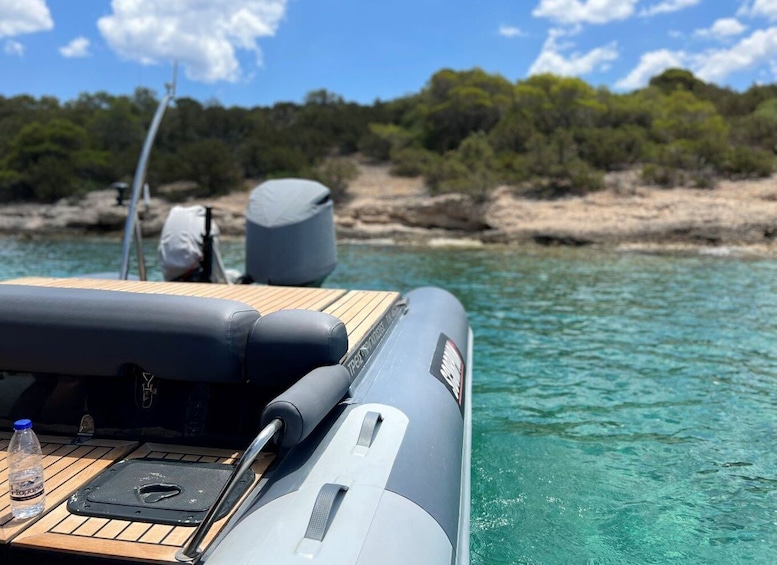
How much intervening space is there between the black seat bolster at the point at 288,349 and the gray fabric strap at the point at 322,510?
0.57m

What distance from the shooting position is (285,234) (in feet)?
17.3

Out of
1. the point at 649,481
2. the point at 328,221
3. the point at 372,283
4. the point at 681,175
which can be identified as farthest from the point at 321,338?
the point at 681,175

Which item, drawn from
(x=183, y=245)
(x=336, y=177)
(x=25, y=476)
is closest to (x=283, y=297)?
(x=183, y=245)

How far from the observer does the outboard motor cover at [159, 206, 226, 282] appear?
491 centimetres

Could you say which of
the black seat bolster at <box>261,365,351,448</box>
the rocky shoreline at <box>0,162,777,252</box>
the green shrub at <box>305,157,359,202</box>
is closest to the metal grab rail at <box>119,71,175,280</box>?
the black seat bolster at <box>261,365,351,448</box>

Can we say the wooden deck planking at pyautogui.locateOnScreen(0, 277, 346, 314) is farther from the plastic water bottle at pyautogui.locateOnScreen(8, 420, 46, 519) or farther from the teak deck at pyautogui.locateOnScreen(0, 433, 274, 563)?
the plastic water bottle at pyautogui.locateOnScreen(8, 420, 46, 519)

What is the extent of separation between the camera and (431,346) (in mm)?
3617

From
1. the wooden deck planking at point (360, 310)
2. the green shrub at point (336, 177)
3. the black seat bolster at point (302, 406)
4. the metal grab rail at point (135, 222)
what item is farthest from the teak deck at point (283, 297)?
the green shrub at point (336, 177)

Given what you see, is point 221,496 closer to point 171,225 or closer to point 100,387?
point 100,387

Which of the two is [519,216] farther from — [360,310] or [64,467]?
[64,467]

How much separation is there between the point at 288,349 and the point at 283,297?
126cm

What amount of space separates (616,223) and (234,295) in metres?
14.2

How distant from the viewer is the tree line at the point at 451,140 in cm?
1939

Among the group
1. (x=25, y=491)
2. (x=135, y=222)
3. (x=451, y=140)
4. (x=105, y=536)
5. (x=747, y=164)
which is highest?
(x=451, y=140)
